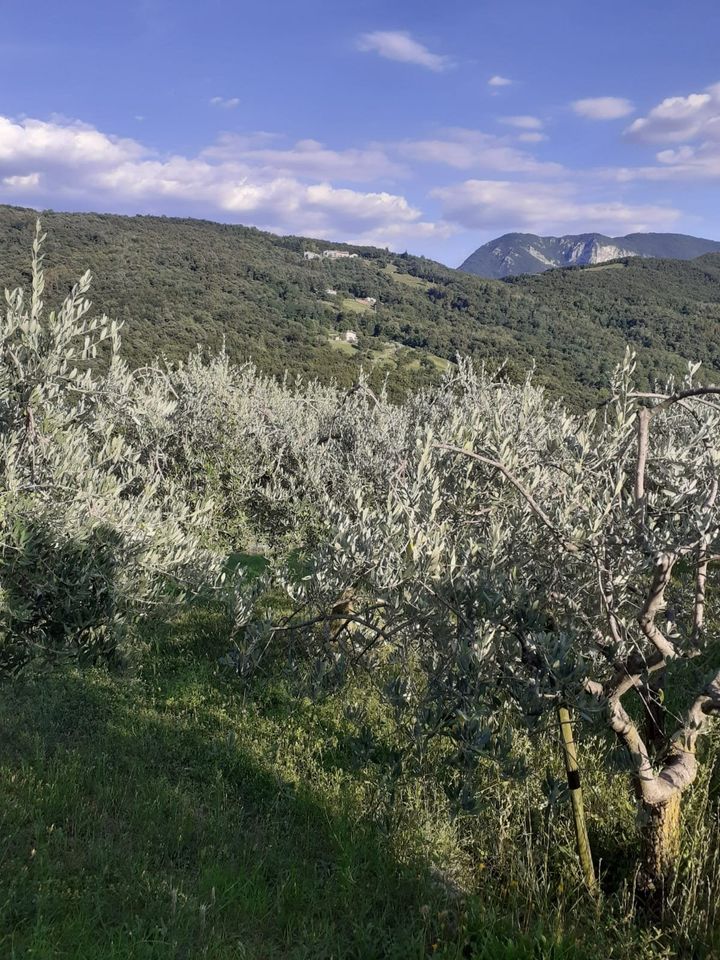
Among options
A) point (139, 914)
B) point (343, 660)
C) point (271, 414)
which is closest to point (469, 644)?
point (343, 660)

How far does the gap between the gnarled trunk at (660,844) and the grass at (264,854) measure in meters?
0.24

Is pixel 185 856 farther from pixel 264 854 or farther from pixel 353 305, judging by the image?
pixel 353 305

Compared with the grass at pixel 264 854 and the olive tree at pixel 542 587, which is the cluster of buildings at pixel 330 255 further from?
the olive tree at pixel 542 587

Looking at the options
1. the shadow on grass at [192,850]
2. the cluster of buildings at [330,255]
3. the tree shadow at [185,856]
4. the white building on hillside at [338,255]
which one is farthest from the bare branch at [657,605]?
the white building on hillside at [338,255]

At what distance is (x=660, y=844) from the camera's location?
4328mm

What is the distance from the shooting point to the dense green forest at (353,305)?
6400cm

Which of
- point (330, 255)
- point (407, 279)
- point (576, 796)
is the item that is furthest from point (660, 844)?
point (330, 255)

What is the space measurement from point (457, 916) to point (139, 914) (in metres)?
2.35

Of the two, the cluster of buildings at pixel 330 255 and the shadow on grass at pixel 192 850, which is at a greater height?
the cluster of buildings at pixel 330 255

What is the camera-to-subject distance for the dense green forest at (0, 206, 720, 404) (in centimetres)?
6400

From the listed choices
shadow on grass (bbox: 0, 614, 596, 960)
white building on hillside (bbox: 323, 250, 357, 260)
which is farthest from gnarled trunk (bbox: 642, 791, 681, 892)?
white building on hillside (bbox: 323, 250, 357, 260)

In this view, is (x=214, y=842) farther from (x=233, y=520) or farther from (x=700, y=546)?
(x=233, y=520)

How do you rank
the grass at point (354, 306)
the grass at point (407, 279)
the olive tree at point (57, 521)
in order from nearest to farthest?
1. the olive tree at point (57, 521)
2. the grass at point (354, 306)
3. the grass at point (407, 279)

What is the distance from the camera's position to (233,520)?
534 inches
